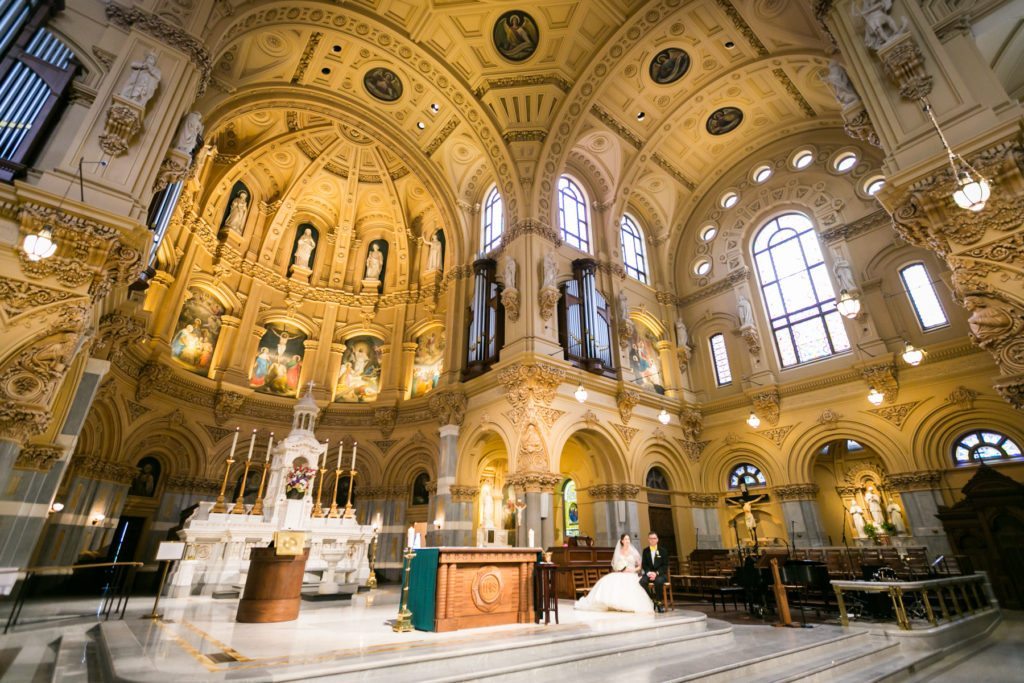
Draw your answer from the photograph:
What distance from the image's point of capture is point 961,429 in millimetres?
12273

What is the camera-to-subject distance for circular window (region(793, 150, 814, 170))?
17.3 metres

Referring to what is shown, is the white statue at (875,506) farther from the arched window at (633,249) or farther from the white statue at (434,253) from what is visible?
→ the white statue at (434,253)

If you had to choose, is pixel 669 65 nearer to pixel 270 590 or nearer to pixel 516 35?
pixel 516 35

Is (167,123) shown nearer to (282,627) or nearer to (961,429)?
(282,627)

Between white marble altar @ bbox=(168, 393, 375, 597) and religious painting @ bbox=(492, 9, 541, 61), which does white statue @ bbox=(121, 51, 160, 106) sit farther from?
religious painting @ bbox=(492, 9, 541, 61)

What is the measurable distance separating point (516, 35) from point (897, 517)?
19289 mm

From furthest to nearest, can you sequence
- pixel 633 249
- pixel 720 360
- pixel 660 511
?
1. pixel 633 249
2. pixel 720 360
3. pixel 660 511

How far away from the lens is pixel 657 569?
8.05 m

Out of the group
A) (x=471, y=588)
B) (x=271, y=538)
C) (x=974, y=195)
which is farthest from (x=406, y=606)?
(x=974, y=195)

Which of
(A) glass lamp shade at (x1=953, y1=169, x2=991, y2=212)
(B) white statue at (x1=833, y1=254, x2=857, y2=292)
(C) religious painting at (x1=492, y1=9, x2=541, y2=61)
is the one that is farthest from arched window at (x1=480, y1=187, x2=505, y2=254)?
(A) glass lamp shade at (x1=953, y1=169, x2=991, y2=212)

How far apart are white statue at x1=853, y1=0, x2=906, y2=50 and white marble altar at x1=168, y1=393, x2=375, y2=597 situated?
566 inches

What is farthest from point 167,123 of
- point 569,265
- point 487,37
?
point 569,265

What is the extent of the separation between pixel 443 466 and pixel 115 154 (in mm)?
10818

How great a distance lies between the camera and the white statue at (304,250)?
20797 mm
